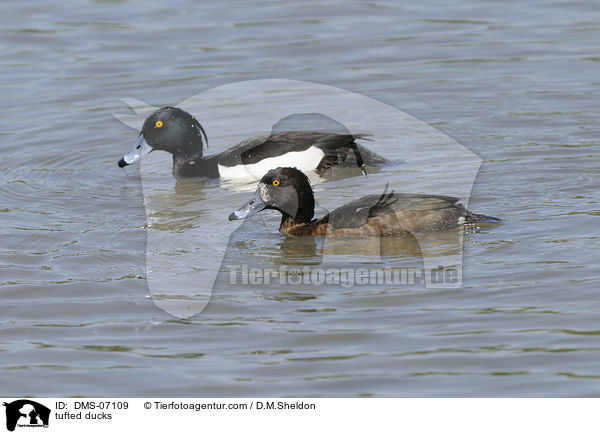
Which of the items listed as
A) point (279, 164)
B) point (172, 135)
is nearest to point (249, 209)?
point (279, 164)

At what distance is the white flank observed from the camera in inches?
406

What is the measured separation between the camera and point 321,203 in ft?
30.6

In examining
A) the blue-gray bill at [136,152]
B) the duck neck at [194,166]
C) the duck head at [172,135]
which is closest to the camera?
the blue-gray bill at [136,152]

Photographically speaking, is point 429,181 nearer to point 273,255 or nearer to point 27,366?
point 273,255

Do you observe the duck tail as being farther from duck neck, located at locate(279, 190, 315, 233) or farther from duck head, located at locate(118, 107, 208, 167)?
duck head, located at locate(118, 107, 208, 167)

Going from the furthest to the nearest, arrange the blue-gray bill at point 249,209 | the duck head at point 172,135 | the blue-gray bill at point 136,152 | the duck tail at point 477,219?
the duck head at point 172,135 → the blue-gray bill at point 136,152 → the blue-gray bill at point 249,209 → the duck tail at point 477,219

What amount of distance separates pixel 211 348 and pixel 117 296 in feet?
3.89
